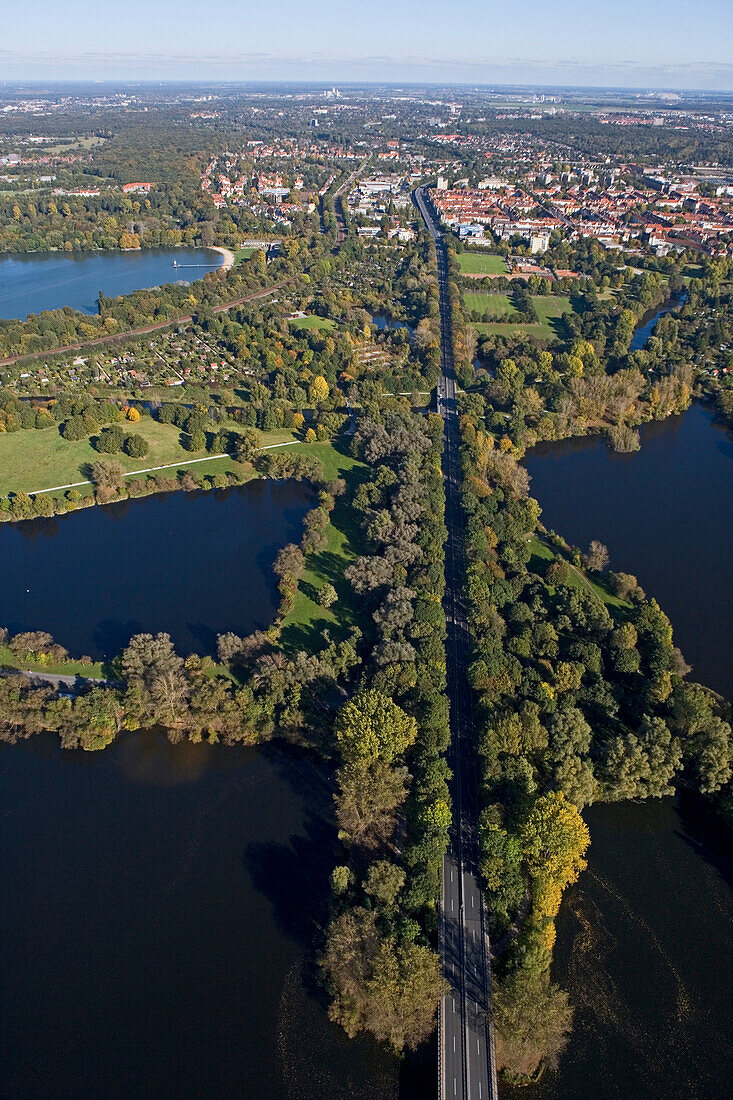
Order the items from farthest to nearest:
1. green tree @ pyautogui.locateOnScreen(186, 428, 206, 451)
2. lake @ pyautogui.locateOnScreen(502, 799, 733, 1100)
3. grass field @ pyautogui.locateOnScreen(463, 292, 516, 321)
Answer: grass field @ pyautogui.locateOnScreen(463, 292, 516, 321) → green tree @ pyautogui.locateOnScreen(186, 428, 206, 451) → lake @ pyautogui.locateOnScreen(502, 799, 733, 1100)

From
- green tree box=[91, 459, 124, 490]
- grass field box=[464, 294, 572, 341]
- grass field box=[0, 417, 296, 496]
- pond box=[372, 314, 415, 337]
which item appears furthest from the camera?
pond box=[372, 314, 415, 337]

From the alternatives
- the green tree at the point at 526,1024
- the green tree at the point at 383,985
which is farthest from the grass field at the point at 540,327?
the green tree at the point at 526,1024

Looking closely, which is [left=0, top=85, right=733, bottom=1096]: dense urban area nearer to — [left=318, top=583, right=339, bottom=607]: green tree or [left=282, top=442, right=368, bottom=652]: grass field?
[left=318, top=583, right=339, bottom=607]: green tree

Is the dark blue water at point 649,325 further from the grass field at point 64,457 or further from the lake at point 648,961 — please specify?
the lake at point 648,961

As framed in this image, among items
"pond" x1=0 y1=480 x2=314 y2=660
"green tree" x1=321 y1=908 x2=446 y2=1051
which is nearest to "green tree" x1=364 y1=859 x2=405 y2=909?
"green tree" x1=321 y1=908 x2=446 y2=1051

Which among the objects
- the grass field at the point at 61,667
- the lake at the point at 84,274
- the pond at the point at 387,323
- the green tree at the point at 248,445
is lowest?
the grass field at the point at 61,667

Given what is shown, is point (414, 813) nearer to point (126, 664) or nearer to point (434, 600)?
point (434, 600)
